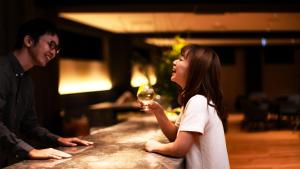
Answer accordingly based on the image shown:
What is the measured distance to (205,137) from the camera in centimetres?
179

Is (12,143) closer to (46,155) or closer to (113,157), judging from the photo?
(46,155)

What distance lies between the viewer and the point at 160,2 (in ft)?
19.4

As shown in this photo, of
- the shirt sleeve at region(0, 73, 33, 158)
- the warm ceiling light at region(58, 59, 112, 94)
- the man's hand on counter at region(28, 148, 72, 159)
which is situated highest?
the shirt sleeve at region(0, 73, 33, 158)

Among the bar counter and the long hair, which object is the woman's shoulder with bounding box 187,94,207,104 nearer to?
the long hair

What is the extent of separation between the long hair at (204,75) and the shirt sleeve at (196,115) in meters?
0.05

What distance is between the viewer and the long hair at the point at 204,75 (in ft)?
5.89

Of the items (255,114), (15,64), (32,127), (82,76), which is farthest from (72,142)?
(255,114)

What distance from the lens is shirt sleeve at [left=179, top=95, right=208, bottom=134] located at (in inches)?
67.1

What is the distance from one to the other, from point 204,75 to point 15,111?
3.65 feet

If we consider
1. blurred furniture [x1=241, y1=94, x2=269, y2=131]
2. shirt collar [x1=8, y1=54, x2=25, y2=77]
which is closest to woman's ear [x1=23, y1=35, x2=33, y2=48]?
shirt collar [x1=8, y1=54, x2=25, y2=77]

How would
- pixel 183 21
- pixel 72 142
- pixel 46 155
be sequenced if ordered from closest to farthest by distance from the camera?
1. pixel 46 155
2. pixel 72 142
3. pixel 183 21

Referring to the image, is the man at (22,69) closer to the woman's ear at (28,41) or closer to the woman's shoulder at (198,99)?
the woman's ear at (28,41)

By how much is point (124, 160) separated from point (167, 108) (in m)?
2.26

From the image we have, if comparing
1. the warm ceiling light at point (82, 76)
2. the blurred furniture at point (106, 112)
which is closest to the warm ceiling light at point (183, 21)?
the warm ceiling light at point (82, 76)
